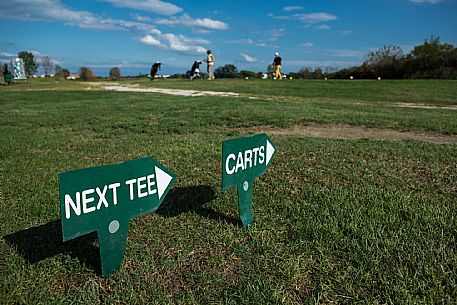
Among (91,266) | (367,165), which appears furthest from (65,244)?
(367,165)

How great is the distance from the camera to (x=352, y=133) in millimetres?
7133

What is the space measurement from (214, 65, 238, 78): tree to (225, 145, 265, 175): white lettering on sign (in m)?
38.1

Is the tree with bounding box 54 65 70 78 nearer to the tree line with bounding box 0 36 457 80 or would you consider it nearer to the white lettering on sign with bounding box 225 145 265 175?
the tree line with bounding box 0 36 457 80

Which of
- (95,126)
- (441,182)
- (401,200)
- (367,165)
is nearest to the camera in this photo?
(401,200)

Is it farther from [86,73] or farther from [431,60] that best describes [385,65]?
[86,73]

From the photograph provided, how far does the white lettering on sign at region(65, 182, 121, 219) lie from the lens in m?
1.87

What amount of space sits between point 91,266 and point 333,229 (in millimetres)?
1802

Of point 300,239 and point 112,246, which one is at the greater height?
point 112,246

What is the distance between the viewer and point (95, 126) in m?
7.66

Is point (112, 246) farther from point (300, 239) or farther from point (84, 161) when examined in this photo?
point (84, 161)

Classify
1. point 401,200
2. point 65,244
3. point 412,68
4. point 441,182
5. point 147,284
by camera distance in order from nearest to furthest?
1. point 147,284
2. point 65,244
3. point 401,200
4. point 441,182
5. point 412,68

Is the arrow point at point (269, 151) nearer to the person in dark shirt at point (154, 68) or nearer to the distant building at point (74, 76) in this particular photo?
the person in dark shirt at point (154, 68)

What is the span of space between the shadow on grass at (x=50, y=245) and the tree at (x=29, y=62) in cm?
5891

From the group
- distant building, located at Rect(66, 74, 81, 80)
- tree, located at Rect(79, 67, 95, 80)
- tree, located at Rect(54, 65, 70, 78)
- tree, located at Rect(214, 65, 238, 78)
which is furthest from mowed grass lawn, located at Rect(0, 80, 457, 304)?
Answer: tree, located at Rect(54, 65, 70, 78)
